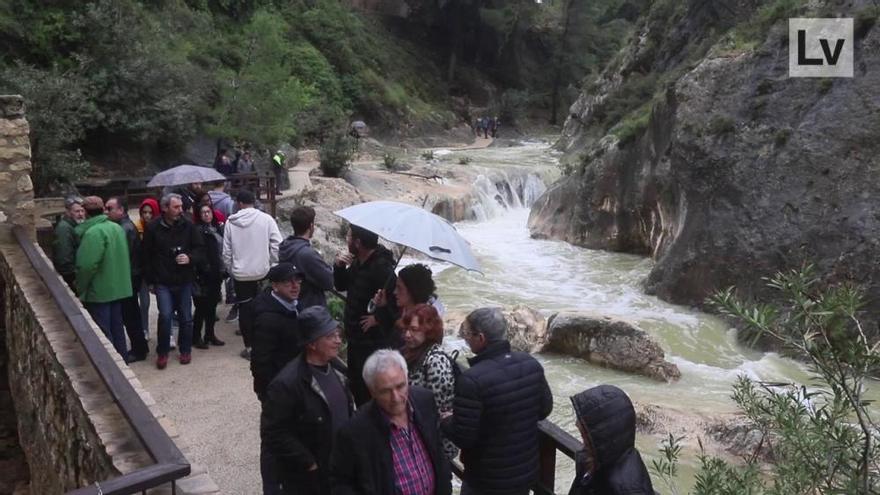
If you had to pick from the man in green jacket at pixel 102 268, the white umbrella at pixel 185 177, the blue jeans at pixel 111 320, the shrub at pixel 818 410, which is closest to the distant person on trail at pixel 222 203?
the white umbrella at pixel 185 177

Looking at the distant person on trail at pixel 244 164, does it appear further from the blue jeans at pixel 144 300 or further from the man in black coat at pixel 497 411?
the man in black coat at pixel 497 411

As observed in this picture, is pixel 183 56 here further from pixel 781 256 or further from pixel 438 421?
pixel 438 421

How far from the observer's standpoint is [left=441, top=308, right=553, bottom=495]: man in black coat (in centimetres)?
337

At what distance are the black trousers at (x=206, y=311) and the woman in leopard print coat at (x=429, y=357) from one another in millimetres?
4067

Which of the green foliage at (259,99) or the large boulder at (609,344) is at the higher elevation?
the green foliage at (259,99)

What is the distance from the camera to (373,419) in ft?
10.3

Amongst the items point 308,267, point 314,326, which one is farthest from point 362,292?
point 314,326

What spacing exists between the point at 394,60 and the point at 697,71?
98.2 ft

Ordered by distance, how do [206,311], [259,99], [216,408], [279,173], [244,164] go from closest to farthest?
[216,408] < [206,311] < [244,164] < [279,173] < [259,99]

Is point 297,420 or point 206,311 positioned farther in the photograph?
point 206,311

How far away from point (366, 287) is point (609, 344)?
6.60m

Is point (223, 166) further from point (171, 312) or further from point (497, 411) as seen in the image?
point (497, 411)

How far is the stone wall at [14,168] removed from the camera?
805 cm

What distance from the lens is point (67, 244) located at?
701 centimetres
